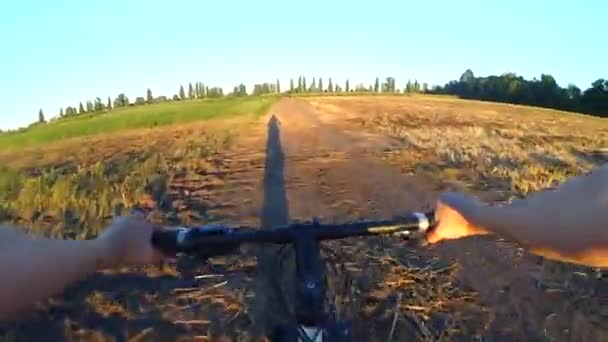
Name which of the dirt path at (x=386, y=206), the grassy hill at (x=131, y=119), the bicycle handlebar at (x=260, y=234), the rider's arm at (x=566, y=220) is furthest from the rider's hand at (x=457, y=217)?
the grassy hill at (x=131, y=119)

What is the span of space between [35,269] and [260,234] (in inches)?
34.6

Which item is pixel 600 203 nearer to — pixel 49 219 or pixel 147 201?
pixel 49 219

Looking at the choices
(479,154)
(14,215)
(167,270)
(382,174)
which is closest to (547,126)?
(479,154)

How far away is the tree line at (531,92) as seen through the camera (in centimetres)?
5728

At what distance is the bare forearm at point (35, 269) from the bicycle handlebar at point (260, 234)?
0.54 m

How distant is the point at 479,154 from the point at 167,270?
1288cm

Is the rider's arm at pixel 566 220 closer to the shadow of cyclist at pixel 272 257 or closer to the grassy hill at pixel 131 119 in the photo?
the shadow of cyclist at pixel 272 257

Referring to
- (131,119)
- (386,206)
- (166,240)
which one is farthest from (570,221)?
(131,119)

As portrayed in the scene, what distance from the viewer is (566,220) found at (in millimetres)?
1933

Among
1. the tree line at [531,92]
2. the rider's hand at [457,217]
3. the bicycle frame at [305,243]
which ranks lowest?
the tree line at [531,92]

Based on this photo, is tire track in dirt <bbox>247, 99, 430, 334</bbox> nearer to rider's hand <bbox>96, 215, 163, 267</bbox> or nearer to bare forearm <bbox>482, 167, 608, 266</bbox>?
rider's hand <bbox>96, 215, 163, 267</bbox>

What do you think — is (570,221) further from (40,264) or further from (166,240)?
(166,240)

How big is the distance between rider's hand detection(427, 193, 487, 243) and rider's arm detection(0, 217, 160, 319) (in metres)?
0.98

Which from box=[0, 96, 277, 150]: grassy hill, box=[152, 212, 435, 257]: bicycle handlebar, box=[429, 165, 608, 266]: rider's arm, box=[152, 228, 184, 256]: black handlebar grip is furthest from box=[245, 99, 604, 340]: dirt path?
box=[0, 96, 277, 150]: grassy hill
